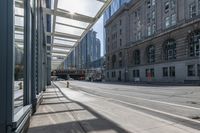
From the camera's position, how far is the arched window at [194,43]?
46875mm

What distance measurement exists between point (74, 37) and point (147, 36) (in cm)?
4770

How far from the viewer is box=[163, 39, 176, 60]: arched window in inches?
2126

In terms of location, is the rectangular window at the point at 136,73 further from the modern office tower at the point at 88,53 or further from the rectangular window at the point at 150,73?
the modern office tower at the point at 88,53

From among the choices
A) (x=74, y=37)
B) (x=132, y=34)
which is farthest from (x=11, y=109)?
(x=132, y=34)

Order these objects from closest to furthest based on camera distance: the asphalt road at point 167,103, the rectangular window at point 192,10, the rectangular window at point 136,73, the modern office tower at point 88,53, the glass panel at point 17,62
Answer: the glass panel at point 17,62
the asphalt road at point 167,103
the rectangular window at point 192,10
the rectangular window at point 136,73
the modern office tower at point 88,53

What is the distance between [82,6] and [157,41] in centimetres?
4937

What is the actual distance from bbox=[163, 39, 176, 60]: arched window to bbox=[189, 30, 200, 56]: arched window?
5022mm

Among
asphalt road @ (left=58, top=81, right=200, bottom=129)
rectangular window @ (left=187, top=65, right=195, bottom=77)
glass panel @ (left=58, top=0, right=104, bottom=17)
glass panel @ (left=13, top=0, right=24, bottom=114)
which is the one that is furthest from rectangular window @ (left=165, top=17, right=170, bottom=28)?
glass panel @ (left=13, top=0, right=24, bottom=114)

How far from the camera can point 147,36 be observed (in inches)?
2571

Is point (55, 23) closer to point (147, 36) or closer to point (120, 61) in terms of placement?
point (147, 36)

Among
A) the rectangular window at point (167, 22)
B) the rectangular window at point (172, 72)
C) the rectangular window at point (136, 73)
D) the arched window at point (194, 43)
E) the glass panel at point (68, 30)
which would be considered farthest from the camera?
the rectangular window at point (136, 73)

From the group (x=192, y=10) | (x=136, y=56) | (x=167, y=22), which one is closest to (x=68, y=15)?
(x=192, y=10)

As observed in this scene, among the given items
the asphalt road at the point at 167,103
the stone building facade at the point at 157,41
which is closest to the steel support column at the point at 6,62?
the asphalt road at the point at 167,103

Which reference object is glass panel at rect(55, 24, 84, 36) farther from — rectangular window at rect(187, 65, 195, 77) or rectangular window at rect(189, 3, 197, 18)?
rectangular window at rect(189, 3, 197, 18)
